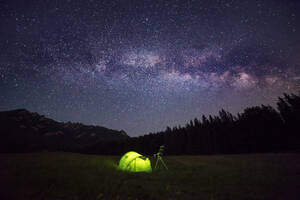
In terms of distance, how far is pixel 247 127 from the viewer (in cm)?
4109

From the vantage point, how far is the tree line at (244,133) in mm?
34300

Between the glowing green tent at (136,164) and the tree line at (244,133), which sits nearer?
the glowing green tent at (136,164)

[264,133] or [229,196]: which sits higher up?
[264,133]

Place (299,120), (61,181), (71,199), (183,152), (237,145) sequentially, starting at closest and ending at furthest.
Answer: (71,199) → (61,181) → (299,120) → (237,145) → (183,152)

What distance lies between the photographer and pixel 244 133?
40469 millimetres

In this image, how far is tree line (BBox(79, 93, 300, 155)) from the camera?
113 ft

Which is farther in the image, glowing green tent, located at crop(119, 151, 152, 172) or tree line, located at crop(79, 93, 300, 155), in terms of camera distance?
tree line, located at crop(79, 93, 300, 155)

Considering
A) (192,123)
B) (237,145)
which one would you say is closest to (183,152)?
(192,123)

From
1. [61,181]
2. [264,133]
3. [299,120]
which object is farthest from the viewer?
[264,133]

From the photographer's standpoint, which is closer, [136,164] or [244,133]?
[136,164]

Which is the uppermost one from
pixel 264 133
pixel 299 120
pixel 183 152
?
pixel 299 120

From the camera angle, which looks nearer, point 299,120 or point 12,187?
point 12,187

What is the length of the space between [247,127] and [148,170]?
42184mm

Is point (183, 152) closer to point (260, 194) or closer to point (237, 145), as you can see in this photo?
point (237, 145)
